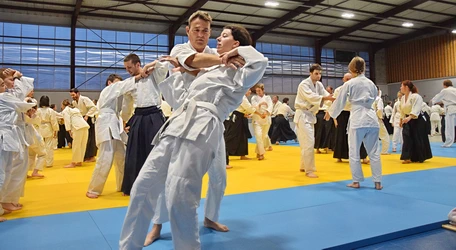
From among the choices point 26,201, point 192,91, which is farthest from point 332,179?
point 26,201

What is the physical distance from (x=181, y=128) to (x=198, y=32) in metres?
0.89

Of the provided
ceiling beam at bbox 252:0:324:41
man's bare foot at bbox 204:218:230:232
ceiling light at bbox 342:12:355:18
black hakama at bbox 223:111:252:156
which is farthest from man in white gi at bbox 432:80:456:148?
man's bare foot at bbox 204:218:230:232

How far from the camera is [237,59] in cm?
197

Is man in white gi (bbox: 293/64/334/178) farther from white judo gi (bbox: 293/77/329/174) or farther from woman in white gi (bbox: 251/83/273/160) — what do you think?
woman in white gi (bbox: 251/83/273/160)

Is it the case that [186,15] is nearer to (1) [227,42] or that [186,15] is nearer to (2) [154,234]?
(1) [227,42]

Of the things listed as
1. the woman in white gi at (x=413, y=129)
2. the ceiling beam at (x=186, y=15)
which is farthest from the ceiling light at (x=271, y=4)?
the woman in white gi at (x=413, y=129)

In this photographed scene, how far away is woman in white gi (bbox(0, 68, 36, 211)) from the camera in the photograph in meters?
3.44

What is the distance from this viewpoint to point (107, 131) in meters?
4.27

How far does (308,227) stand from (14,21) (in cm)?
1707

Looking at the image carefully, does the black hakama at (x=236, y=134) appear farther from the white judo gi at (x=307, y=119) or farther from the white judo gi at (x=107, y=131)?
the white judo gi at (x=107, y=131)

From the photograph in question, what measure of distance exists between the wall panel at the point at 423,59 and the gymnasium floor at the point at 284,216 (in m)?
18.5

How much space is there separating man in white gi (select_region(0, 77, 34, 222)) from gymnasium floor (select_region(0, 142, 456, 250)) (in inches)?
18.2

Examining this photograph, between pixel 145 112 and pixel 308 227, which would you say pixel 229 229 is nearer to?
pixel 308 227

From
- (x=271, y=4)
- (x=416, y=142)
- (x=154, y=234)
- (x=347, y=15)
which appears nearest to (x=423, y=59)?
(x=347, y=15)
